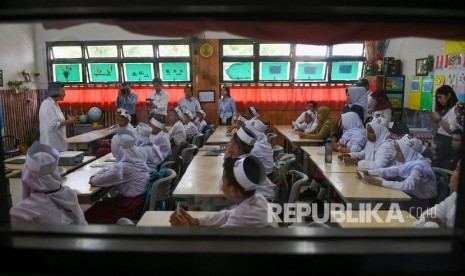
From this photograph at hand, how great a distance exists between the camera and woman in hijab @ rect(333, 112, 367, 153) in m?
4.82

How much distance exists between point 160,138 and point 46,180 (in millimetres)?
2585

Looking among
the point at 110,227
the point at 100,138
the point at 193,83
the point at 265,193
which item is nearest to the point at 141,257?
the point at 110,227

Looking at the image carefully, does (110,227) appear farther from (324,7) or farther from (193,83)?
(193,83)

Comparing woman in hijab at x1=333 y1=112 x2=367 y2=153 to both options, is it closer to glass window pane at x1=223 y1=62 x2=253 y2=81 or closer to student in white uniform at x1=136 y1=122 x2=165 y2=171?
student in white uniform at x1=136 y1=122 x2=165 y2=171

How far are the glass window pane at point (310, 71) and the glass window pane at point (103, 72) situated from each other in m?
4.57

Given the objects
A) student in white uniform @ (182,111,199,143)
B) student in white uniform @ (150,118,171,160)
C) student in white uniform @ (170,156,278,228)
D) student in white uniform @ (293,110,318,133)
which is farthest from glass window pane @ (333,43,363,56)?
student in white uniform @ (170,156,278,228)

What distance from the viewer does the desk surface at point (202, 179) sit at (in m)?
2.82

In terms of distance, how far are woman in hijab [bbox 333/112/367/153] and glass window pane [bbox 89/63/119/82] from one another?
19.5ft

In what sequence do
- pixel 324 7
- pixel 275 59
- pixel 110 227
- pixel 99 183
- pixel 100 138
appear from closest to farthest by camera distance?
pixel 324 7 < pixel 110 227 < pixel 99 183 < pixel 100 138 < pixel 275 59

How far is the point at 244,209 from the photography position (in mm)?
2041

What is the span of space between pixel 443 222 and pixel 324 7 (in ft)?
5.67

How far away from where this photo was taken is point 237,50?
870cm

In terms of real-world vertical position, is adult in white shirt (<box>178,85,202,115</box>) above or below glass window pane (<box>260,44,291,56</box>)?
below

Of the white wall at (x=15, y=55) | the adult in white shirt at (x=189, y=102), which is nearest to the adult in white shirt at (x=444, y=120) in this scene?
the adult in white shirt at (x=189, y=102)
